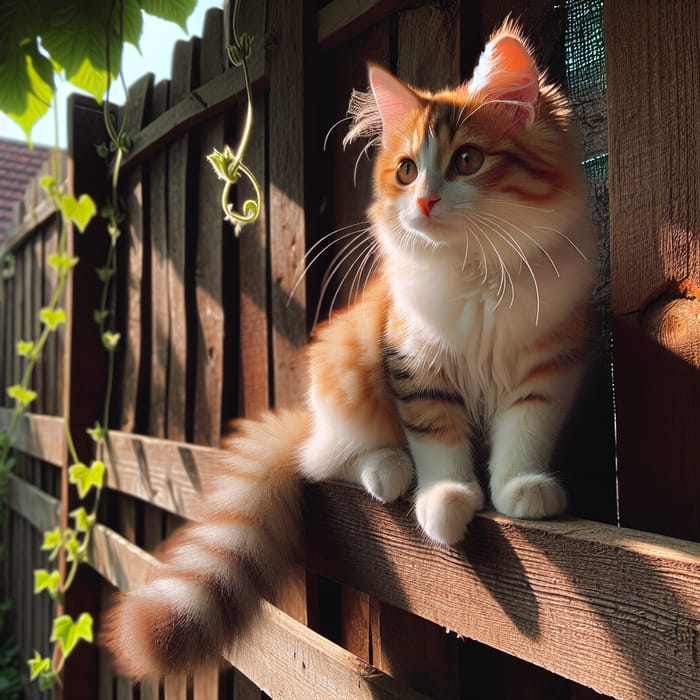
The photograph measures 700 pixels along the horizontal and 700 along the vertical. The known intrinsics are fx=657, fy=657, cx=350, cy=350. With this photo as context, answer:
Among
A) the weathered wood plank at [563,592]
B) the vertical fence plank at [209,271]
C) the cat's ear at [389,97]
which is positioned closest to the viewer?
the weathered wood plank at [563,592]

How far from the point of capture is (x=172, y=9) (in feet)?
3.89

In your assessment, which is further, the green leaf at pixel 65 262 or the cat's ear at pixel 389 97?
the green leaf at pixel 65 262

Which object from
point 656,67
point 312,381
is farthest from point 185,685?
point 656,67

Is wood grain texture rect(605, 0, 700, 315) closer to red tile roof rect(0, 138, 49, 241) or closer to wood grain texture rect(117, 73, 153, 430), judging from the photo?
wood grain texture rect(117, 73, 153, 430)

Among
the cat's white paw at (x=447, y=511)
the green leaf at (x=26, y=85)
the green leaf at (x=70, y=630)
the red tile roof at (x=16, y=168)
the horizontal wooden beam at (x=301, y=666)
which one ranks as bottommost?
the green leaf at (x=70, y=630)

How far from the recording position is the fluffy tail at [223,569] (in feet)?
3.00

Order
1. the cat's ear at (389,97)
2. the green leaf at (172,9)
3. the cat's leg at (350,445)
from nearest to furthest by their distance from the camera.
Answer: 1. the cat's ear at (389,97)
2. the cat's leg at (350,445)
3. the green leaf at (172,9)

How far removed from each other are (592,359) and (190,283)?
1.23 m

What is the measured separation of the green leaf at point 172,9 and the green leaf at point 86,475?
1523 millimetres

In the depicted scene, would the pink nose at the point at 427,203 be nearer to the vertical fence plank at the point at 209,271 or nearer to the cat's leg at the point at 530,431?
the cat's leg at the point at 530,431

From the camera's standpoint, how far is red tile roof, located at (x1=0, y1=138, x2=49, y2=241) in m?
4.09

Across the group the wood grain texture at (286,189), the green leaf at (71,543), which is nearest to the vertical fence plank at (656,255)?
the wood grain texture at (286,189)

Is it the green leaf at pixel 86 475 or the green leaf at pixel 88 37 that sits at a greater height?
the green leaf at pixel 88 37

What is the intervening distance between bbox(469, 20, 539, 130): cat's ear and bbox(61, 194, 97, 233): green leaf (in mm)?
1623
